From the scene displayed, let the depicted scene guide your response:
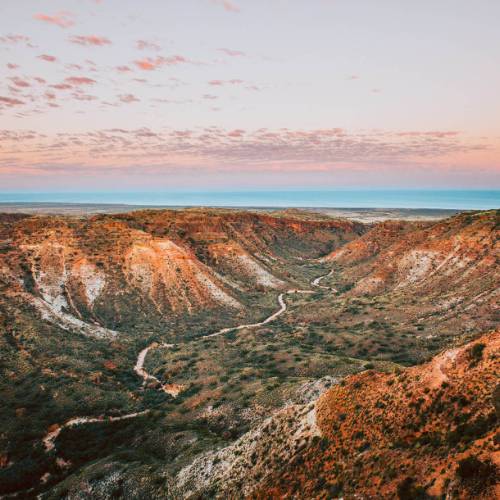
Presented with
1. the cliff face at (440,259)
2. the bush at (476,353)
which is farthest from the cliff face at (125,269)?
the bush at (476,353)

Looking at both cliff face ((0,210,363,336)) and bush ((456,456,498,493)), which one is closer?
bush ((456,456,498,493))

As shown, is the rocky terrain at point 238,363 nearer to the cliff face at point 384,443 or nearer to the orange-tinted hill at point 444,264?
the cliff face at point 384,443

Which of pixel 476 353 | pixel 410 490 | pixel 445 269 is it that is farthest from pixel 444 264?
pixel 410 490

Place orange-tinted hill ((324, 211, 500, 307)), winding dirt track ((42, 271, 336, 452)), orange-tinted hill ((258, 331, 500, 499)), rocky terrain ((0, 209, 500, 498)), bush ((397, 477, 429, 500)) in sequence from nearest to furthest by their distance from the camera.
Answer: bush ((397, 477, 429, 500)) < orange-tinted hill ((258, 331, 500, 499)) < rocky terrain ((0, 209, 500, 498)) < winding dirt track ((42, 271, 336, 452)) < orange-tinted hill ((324, 211, 500, 307))

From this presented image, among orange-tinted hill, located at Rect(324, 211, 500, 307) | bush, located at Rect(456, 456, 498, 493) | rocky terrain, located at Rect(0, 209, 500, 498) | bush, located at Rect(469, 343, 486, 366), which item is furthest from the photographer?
orange-tinted hill, located at Rect(324, 211, 500, 307)

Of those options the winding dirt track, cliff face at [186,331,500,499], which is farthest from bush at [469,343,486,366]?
the winding dirt track

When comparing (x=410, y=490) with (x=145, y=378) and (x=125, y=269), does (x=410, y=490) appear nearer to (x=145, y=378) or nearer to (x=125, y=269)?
(x=145, y=378)

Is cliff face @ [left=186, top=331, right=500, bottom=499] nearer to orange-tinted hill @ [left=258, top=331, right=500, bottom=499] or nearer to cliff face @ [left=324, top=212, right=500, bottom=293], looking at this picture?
orange-tinted hill @ [left=258, top=331, right=500, bottom=499]
